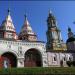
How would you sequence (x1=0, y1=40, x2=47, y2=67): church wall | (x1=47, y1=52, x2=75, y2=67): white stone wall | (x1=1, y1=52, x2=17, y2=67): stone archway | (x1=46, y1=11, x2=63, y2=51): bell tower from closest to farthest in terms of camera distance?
(x1=0, y1=40, x2=47, y2=67): church wall → (x1=1, y1=52, x2=17, y2=67): stone archway → (x1=47, y1=52, x2=75, y2=67): white stone wall → (x1=46, y1=11, x2=63, y2=51): bell tower

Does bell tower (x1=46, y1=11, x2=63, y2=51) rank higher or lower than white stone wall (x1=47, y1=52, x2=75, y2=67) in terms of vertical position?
higher

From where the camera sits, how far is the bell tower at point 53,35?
5884cm

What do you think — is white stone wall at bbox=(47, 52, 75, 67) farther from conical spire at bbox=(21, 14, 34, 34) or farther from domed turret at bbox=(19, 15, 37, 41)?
conical spire at bbox=(21, 14, 34, 34)

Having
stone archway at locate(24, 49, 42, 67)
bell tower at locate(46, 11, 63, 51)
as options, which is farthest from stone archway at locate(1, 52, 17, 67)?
bell tower at locate(46, 11, 63, 51)

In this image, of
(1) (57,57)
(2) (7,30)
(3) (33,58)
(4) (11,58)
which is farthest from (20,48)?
(1) (57,57)

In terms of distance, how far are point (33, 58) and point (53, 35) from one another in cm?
2244

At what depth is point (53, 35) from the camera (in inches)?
2347

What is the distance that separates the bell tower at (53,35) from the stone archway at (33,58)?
64.6ft

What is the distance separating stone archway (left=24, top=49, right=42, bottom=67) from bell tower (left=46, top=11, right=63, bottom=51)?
19.7 meters

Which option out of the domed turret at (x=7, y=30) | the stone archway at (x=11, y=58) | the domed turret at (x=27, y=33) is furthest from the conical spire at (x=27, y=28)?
the stone archway at (x=11, y=58)

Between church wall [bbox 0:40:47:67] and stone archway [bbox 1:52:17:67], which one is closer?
church wall [bbox 0:40:47:67]

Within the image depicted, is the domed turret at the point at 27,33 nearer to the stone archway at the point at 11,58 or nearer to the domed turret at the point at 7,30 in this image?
the domed turret at the point at 7,30

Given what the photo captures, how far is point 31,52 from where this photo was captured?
38.6 meters

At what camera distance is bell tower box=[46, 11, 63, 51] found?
5884 cm
